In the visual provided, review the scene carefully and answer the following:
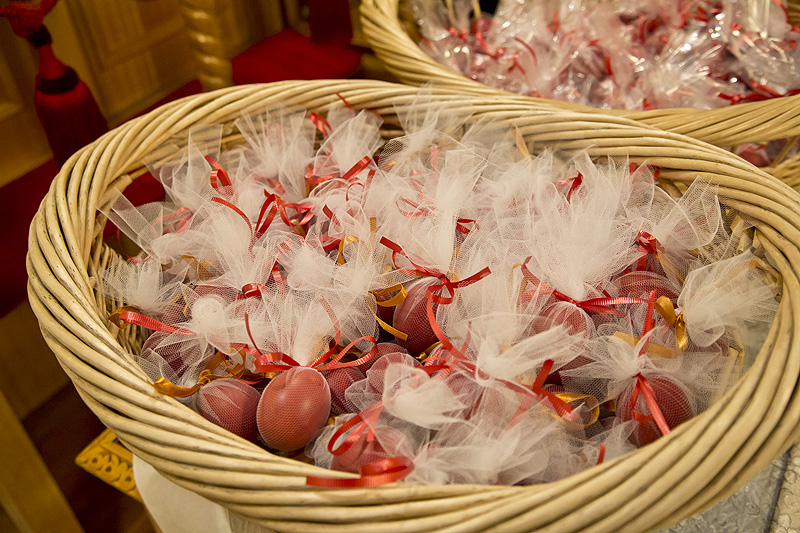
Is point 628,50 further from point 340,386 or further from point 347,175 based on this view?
point 340,386

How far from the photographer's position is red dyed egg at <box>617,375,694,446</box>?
544 mm

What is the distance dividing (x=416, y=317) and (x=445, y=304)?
0.12 feet

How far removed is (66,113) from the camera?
95 cm

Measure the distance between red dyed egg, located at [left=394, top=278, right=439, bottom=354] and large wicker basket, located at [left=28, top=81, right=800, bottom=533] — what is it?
0.22 meters

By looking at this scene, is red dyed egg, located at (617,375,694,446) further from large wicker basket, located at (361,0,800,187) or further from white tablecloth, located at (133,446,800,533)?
large wicker basket, located at (361,0,800,187)

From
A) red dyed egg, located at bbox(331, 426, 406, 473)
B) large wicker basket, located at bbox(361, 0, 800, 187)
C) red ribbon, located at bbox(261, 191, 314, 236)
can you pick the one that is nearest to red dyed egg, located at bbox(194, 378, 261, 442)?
red dyed egg, located at bbox(331, 426, 406, 473)

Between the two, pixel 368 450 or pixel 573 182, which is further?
pixel 573 182

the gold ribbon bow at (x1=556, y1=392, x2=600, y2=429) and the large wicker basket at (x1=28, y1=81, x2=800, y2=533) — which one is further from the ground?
the large wicker basket at (x1=28, y1=81, x2=800, y2=533)

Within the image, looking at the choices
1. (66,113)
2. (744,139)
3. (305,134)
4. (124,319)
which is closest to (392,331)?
(124,319)

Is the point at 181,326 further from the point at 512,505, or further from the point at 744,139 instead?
the point at 744,139

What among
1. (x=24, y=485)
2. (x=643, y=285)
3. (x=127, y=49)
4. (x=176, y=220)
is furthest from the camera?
(x=127, y=49)

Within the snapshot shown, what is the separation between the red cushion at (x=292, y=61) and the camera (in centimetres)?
139

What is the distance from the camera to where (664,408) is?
55cm

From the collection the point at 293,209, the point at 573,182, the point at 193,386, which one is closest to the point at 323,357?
the point at 193,386
